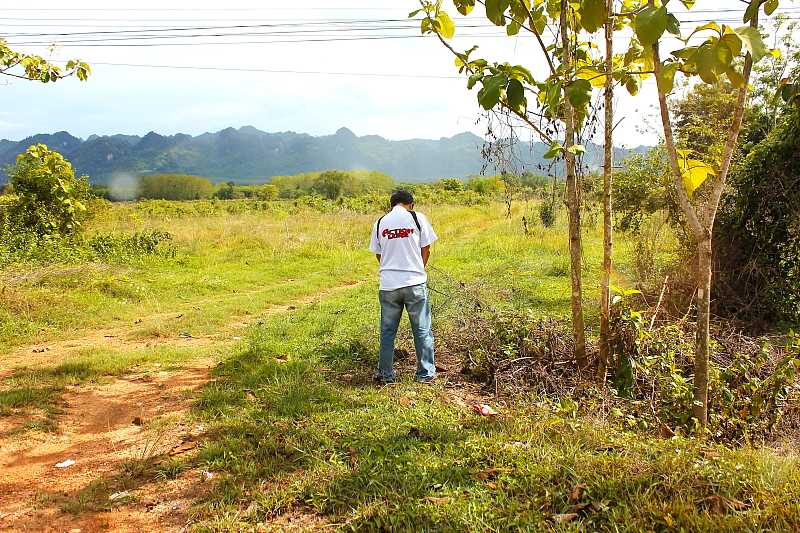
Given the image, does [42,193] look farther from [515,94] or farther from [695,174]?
[695,174]

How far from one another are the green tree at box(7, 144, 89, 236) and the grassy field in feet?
11.8

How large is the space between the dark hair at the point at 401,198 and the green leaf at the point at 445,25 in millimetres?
1643

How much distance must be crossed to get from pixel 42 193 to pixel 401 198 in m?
10.9

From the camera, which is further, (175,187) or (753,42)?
(175,187)

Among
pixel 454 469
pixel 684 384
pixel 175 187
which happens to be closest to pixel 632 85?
pixel 684 384

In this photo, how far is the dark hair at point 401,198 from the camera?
16.3 ft

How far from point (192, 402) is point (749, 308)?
6585 millimetres

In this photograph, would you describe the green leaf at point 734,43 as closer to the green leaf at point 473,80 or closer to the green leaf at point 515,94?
the green leaf at point 515,94

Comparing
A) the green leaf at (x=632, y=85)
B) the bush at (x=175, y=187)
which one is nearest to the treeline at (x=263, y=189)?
the bush at (x=175, y=187)

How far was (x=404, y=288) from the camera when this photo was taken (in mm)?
4746

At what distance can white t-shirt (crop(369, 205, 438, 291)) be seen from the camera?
4773mm

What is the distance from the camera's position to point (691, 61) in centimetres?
226

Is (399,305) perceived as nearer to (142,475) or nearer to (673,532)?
(142,475)

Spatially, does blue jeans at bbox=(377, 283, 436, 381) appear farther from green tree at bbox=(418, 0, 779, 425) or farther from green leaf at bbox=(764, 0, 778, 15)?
green leaf at bbox=(764, 0, 778, 15)
